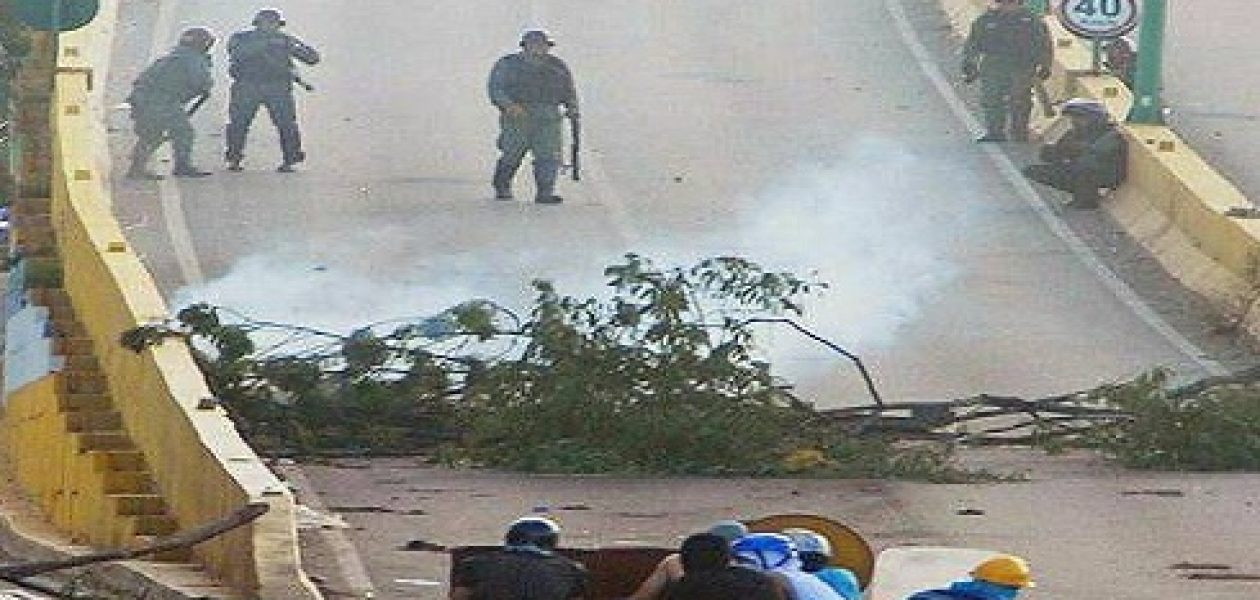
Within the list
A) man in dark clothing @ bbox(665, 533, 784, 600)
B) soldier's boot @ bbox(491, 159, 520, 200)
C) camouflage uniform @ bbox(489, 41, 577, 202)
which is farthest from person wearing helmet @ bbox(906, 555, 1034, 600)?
soldier's boot @ bbox(491, 159, 520, 200)

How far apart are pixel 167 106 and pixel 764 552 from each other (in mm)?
18329

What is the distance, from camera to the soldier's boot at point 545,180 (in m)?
29.6

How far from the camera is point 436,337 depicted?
20.7m

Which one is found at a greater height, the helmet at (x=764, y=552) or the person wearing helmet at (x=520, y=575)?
the helmet at (x=764, y=552)

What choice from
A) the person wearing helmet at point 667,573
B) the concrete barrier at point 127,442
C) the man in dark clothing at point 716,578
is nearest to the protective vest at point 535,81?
the concrete barrier at point 127,442

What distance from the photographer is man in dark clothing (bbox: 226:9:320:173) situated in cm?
3064

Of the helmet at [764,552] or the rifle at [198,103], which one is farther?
the rifle at [198,103]

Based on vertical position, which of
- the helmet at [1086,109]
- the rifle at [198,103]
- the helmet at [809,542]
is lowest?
the helmet at [809,542]

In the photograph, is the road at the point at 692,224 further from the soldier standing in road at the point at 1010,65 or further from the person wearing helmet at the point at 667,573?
the person wearing helmet at the point at 667,573

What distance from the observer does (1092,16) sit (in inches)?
1179

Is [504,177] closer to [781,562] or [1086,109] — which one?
[1086,109]

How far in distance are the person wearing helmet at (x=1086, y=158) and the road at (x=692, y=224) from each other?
0.90 ft

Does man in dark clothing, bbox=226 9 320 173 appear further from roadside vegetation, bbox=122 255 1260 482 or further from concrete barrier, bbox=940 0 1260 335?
roadside vegetation, bbox=122 255 1260 482

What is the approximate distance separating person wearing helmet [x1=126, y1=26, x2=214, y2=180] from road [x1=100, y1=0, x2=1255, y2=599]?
367 mm
